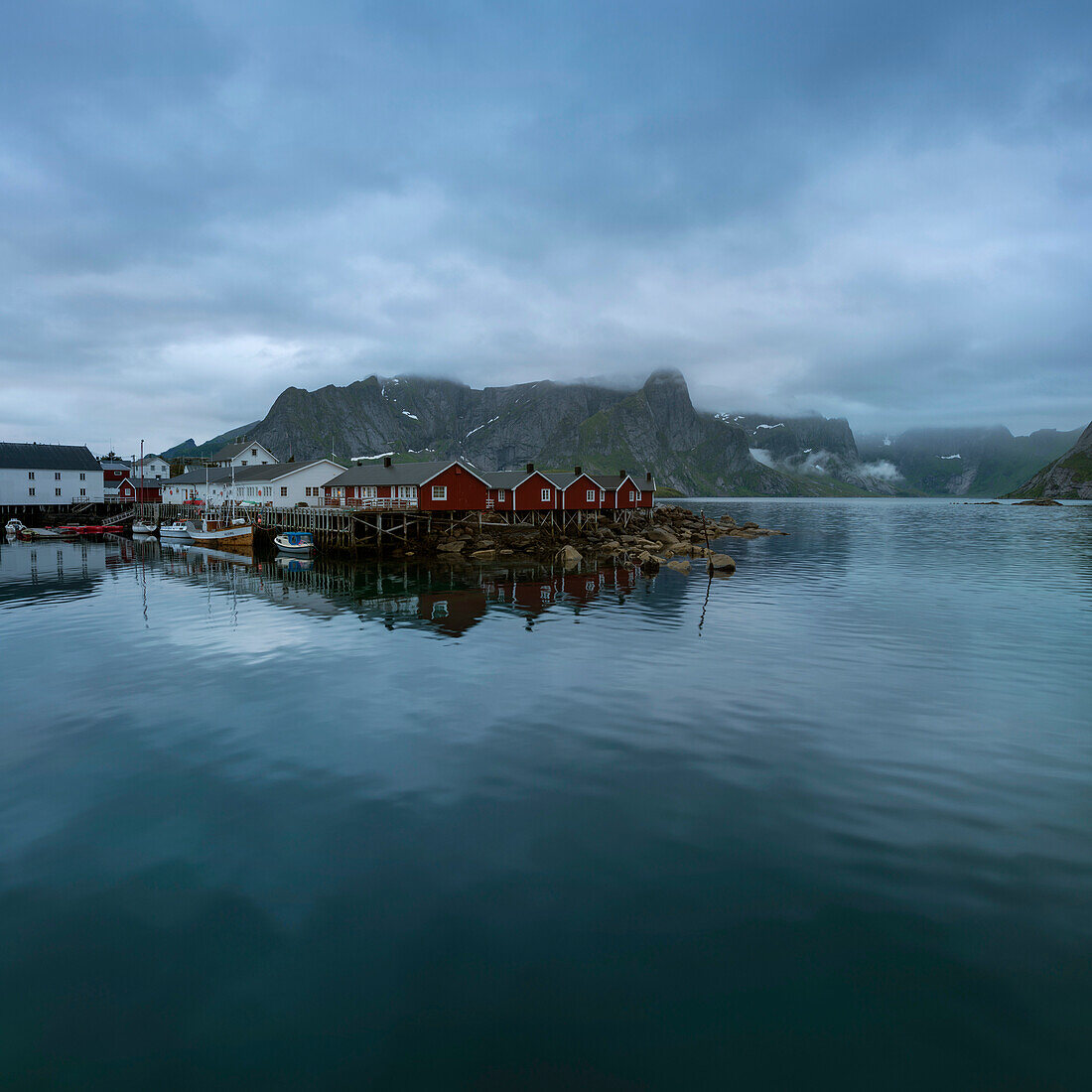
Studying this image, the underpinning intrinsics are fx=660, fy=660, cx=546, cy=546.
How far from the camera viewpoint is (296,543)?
6719 centimetres

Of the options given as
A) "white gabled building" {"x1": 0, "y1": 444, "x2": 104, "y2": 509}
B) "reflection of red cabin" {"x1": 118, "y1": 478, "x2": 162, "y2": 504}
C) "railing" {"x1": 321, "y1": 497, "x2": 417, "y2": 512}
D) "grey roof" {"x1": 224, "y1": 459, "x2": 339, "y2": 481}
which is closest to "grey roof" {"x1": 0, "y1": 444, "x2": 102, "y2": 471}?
"white gabled building" {"x1": 0, "y1": 444, "x2": 104, "y2": 509}

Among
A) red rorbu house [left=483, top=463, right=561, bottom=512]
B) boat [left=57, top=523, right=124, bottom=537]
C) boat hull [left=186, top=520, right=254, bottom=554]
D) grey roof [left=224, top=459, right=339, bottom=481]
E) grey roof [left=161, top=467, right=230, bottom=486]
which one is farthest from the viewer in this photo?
grey roof [left=161, top=467, right=230, bottom=486]

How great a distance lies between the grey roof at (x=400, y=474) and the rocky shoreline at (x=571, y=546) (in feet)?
20.4

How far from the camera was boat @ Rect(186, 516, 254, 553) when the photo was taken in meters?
77.9

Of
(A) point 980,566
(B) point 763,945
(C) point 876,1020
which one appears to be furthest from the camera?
(A) point 980,566

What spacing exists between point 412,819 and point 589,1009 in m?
5.86

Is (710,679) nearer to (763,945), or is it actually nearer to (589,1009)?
(763,945)

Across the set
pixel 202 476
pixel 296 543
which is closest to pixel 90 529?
pixel 202 476

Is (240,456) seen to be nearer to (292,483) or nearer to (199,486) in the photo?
(199,486)

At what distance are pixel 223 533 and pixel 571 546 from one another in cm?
4336

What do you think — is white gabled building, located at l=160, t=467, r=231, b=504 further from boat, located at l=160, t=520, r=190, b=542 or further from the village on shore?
boat, located at l=160, t=520, r=190, b=542

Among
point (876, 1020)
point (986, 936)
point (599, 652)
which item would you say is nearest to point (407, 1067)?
point (876, 1020)

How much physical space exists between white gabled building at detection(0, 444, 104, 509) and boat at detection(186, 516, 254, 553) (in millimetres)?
46143

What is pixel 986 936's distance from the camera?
9.78 metres
